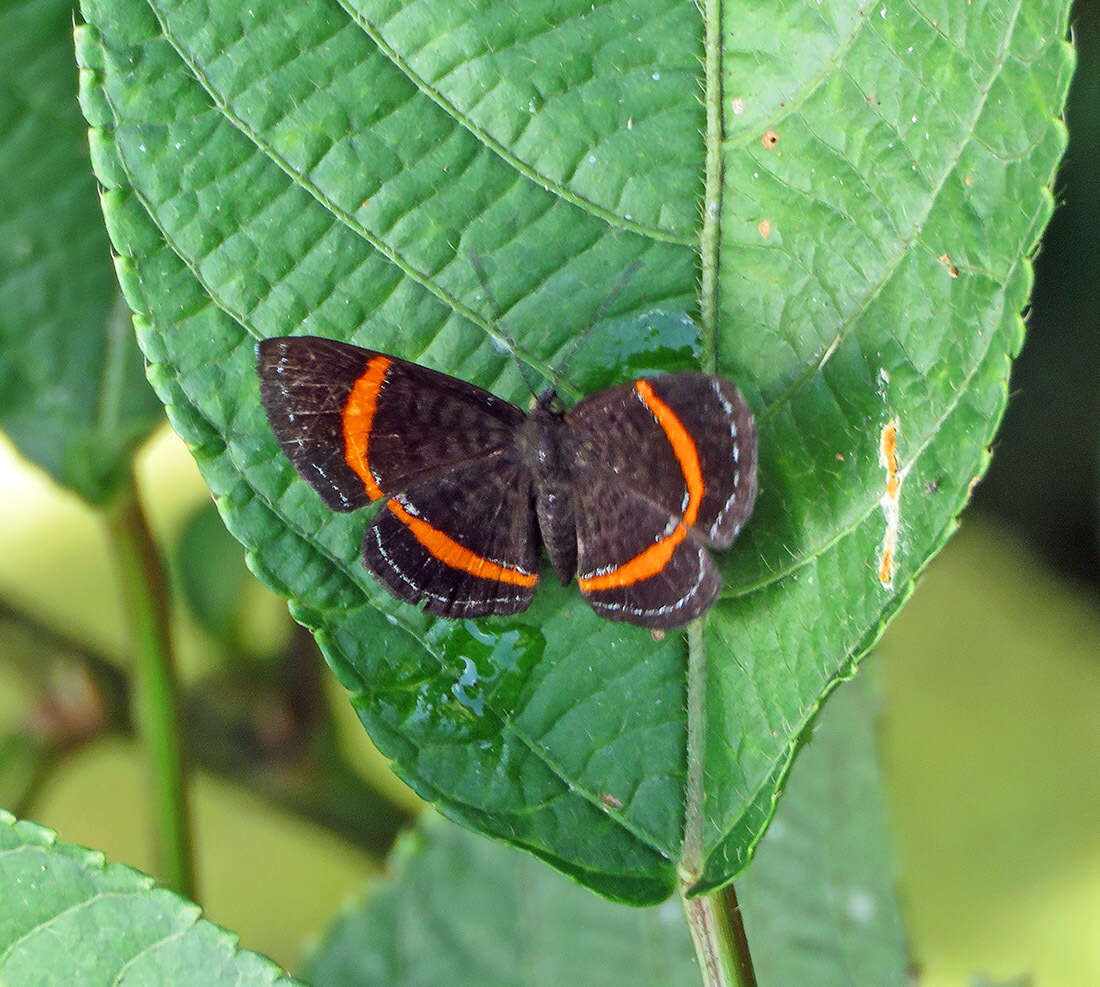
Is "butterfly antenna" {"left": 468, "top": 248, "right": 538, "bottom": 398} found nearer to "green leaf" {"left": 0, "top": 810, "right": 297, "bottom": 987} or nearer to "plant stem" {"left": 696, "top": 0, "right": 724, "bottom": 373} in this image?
"plant stem" {"left": 696, "top": 0, "right": 724, "bottom": 373}

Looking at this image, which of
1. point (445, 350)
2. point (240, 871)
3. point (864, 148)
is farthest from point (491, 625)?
point (240, 871)

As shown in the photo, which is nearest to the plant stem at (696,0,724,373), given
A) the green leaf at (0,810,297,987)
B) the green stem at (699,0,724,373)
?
the green stem at (699,0,724,373)

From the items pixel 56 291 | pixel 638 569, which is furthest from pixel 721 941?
pixel 56 291

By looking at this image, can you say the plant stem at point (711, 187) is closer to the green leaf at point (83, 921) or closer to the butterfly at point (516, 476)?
the butterfly at point (516, 476)

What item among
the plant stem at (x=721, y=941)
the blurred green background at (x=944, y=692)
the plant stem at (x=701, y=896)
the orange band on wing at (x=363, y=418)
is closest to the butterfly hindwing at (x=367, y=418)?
the orange band on wing at (x=363, y=418)

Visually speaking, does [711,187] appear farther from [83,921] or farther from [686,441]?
[83,921]
